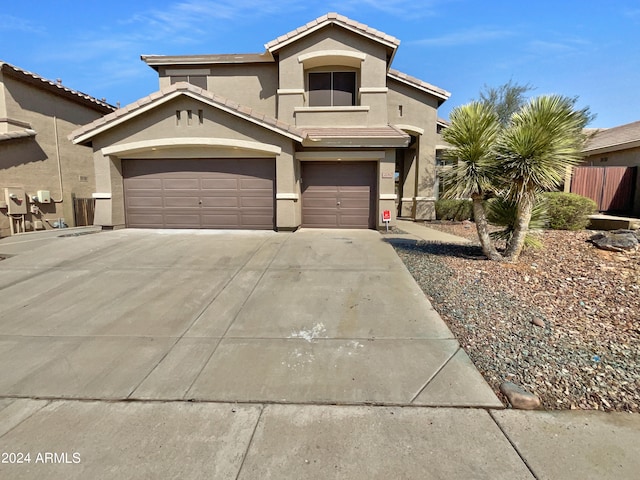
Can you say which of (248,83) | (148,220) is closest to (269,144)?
(148,220)

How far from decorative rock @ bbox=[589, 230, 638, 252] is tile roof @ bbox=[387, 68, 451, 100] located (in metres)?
11.1

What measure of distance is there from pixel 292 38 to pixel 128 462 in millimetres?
14509

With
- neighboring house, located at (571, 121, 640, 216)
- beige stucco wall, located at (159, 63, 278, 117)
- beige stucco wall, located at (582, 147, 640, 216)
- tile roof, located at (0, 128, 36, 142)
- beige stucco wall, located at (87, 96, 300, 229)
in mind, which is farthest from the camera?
neighboring house, located at (571, 121, 640, 216)

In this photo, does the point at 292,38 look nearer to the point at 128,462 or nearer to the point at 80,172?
the point at 80,172

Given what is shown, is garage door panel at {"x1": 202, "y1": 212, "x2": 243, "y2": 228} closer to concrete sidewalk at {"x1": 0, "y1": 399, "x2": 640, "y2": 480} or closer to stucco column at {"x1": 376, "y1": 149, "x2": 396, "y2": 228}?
stucco column at {"x1": 376, "y1": 149, "x2": 396, "y2": 228}

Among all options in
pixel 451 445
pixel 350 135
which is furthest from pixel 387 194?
pixel 451 445

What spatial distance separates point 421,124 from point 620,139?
10.8 m

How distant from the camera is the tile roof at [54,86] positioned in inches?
534

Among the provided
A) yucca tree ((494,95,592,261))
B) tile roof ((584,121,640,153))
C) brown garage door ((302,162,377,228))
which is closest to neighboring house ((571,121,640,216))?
tile roof ((584,121,640,153))

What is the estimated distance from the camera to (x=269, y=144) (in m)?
11.8

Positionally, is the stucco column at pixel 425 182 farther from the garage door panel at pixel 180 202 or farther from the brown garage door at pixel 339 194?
the garage door panel at pixel 180 202

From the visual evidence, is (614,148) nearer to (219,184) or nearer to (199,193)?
(219,184)

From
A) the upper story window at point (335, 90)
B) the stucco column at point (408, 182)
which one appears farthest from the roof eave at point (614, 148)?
the upper story window at point (335, 90)

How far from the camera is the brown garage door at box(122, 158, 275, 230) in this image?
40.7 ft
